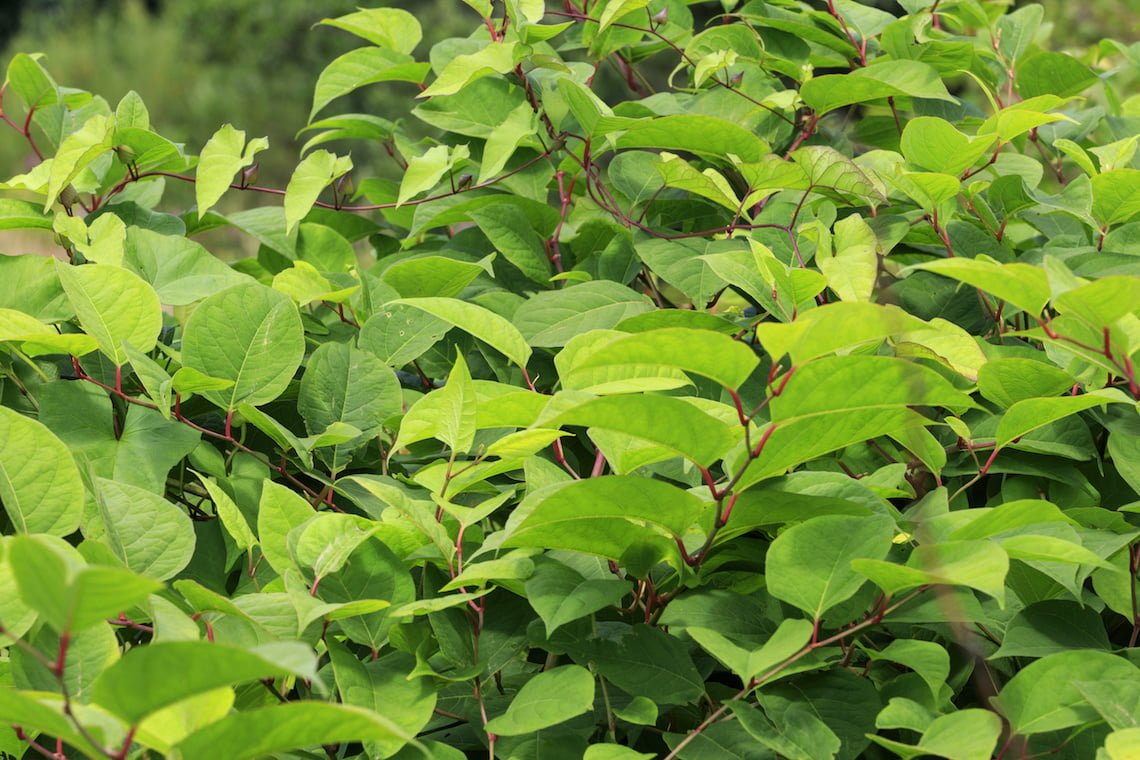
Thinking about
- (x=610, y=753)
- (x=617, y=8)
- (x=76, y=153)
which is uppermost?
(x=617, y=8)

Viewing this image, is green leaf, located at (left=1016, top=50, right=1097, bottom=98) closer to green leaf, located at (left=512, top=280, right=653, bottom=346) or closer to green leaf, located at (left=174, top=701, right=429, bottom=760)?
green leaf, located at (left=512, top=280, right=653, bottom=346)

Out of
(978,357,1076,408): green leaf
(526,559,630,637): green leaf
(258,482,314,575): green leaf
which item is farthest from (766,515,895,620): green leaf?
(258,482,314,575): green leaf

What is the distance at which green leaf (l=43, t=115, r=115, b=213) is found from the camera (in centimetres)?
116

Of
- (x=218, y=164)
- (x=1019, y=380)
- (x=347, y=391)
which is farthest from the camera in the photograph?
(x=218, y=164)

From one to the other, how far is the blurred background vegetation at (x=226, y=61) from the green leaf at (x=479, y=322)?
11157mm

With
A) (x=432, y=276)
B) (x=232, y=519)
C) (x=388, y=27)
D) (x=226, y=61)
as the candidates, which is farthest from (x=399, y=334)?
(x=226, y=61)

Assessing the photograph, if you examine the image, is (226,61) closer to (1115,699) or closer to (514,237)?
(514,237)

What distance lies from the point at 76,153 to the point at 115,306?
0.93ft

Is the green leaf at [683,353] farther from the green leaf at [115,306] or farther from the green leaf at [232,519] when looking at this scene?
the green leaf at [115,306]

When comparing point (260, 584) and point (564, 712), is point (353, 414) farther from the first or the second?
point (564, 712)

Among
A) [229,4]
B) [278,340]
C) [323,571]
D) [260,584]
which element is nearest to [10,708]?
[323,571]

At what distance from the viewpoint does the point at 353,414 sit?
3.43ft

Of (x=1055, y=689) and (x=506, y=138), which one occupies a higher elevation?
(x=506, y=138)

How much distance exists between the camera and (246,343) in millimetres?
1009
